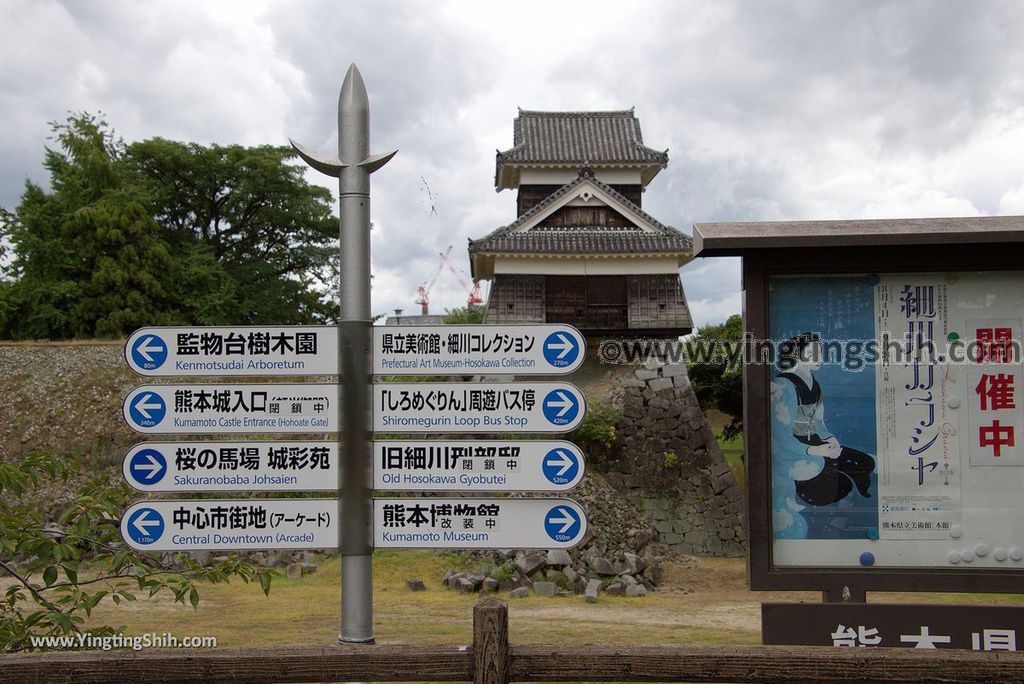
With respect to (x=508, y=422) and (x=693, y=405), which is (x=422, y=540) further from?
(x=693, y=405)

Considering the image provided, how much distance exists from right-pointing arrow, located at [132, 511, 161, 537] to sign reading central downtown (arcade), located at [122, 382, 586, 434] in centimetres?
40

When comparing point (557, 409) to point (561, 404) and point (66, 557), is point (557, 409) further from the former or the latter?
point (66, 557)

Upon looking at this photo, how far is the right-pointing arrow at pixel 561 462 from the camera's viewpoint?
12.7 feet

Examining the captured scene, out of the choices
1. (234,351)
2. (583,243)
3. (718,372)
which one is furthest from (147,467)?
(718,372)

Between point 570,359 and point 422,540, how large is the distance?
3.70ft

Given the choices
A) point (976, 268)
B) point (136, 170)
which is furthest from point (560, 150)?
point (976, 268)

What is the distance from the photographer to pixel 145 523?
12.7 feet

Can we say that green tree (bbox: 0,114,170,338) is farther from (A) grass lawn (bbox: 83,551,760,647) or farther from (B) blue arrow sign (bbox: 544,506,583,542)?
(B) blue arrow sign (bbox: 544,506,583,542)

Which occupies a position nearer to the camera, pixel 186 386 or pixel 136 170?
pixel 186 386

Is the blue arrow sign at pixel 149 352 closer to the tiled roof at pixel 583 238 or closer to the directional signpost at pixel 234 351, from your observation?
the directional signpost at pixel 234 351

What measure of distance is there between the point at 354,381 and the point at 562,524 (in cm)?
121

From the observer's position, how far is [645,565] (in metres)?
13.2

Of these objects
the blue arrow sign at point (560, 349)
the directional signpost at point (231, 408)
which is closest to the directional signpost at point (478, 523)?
the directional signpost at point (231, 408)

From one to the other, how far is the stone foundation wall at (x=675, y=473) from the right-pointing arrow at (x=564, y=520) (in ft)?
41.3
